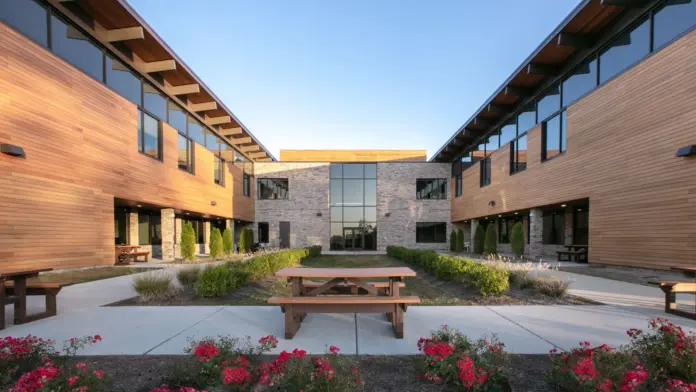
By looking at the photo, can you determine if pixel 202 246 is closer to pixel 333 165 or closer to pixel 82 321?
pixel 333 165

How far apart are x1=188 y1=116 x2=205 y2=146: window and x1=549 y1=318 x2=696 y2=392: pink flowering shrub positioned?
18.8 m

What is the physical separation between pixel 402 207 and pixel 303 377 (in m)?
23.9

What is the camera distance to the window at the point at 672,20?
824 centimetres

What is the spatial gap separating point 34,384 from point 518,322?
566cm

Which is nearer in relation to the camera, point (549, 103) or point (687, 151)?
point (687, 151)

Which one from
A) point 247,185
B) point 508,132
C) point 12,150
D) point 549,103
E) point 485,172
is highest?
point 549,103

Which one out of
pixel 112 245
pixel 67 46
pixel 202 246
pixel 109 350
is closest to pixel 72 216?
pixel 112 245

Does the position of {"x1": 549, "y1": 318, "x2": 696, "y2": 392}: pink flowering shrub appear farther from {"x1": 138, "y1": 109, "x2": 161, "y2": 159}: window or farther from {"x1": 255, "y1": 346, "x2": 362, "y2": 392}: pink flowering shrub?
{"x1": 138, "y1": 109, "x2": 161, "y2": 159}: window

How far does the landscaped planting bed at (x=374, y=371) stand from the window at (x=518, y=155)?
14.2m

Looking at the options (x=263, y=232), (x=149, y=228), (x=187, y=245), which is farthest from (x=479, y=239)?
(x=149, y=228)

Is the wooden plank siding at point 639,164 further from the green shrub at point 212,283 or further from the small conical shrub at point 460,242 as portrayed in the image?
the green shrub at point 212,283

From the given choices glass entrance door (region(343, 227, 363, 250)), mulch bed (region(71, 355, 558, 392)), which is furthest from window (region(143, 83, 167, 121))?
glass entrance door (region(343, 227, 363, 250))

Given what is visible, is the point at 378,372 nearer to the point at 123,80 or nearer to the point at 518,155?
the point at 123,80

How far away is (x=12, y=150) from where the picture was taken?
7969 millimetres
